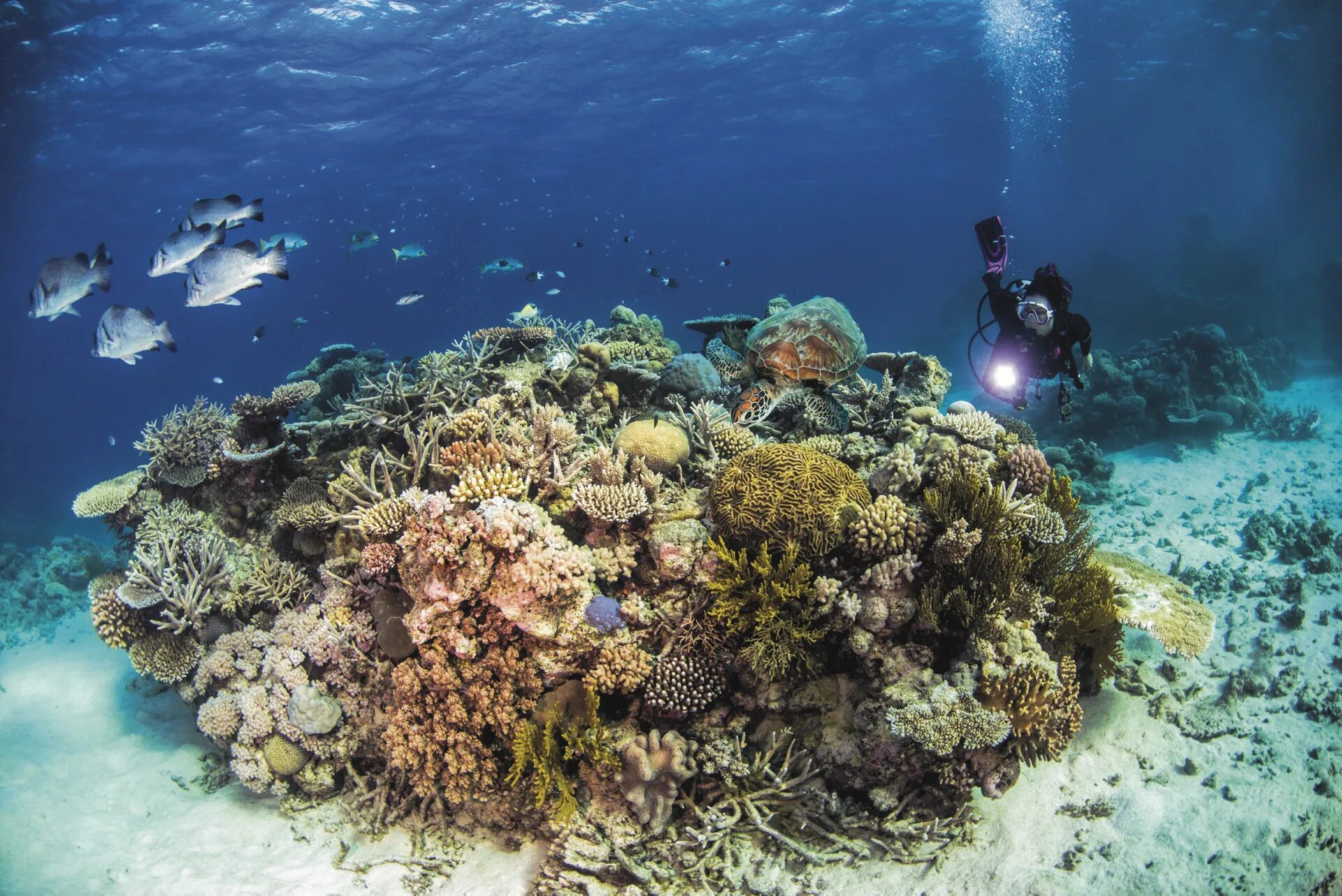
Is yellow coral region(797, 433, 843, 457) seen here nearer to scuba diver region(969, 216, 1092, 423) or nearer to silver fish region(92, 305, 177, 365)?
scuba diver region(969, 216, 1092, 423)

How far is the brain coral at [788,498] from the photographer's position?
468cm

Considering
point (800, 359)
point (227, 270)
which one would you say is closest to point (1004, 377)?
point (800, 359)

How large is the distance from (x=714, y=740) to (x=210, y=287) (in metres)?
6.22

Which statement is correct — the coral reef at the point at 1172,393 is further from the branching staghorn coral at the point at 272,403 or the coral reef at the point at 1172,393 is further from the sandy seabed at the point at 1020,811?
the branching staghorn coral at the point at 272,403

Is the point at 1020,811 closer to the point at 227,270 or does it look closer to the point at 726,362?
the point at 726,362

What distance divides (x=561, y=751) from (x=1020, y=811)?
373 centimetres

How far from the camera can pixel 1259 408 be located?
636 inches

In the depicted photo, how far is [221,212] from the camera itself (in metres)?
6.60


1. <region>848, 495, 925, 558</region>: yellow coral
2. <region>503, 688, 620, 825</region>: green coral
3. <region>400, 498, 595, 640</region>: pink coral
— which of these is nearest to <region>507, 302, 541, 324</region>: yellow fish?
<region>400, 498, 595, 640</region>: pink coral

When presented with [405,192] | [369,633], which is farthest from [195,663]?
[405,192]

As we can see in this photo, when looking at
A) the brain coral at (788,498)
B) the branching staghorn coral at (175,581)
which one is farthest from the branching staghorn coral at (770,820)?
the branching staghorn coral at (175,581)

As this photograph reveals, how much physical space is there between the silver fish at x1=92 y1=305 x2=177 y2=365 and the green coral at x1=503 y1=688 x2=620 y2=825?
198 inches

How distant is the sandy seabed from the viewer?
4.40 meters

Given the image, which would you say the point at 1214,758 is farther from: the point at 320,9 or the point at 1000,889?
the point at 320,9
